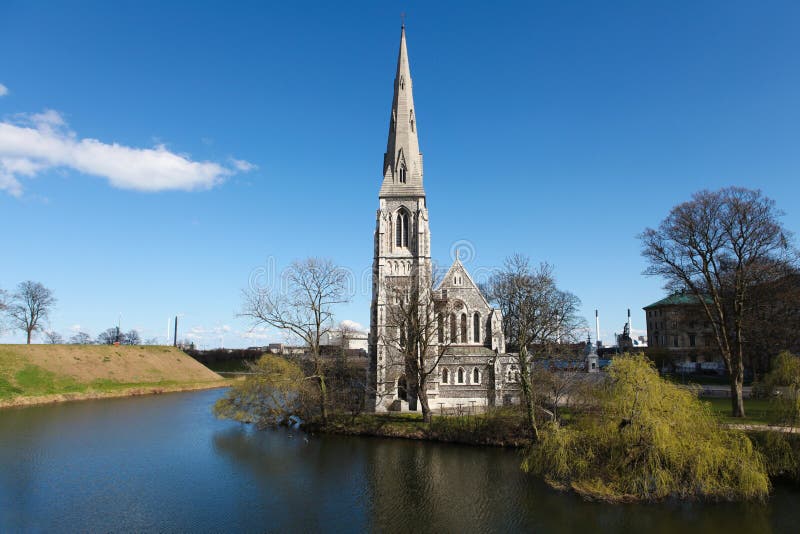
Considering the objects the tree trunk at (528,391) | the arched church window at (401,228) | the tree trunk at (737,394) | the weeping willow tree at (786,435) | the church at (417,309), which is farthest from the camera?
the arched church window at (401,228)

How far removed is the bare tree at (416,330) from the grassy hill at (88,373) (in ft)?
105

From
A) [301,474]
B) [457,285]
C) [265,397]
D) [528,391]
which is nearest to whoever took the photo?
[301,474]

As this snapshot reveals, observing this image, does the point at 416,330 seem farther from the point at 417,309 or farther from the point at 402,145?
the point at 402,145

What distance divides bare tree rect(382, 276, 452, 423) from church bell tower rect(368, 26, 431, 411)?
3.94ft

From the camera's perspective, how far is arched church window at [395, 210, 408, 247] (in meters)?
37.2

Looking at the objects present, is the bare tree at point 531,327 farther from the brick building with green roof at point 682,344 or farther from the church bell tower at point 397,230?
the brick building with green roof at point 682,344

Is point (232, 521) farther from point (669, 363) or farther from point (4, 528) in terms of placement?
point (669, 363)

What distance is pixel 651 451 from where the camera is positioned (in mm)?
15820

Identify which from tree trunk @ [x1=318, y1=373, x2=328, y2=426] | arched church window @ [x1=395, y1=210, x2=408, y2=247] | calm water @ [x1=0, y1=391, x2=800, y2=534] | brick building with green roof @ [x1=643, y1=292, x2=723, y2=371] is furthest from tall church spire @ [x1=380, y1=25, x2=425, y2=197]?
brick building with green roof @ [x1=643, y1=292, x2=723, y2=371]

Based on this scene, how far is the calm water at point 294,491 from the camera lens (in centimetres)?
1498

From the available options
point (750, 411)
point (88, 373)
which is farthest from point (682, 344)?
point (88, 373)

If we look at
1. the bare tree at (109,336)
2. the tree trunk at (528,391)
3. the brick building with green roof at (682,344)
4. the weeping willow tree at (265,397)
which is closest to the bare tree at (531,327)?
the tree trunk at (528,391)

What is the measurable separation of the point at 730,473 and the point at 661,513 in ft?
8.86

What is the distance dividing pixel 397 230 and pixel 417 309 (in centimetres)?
858
